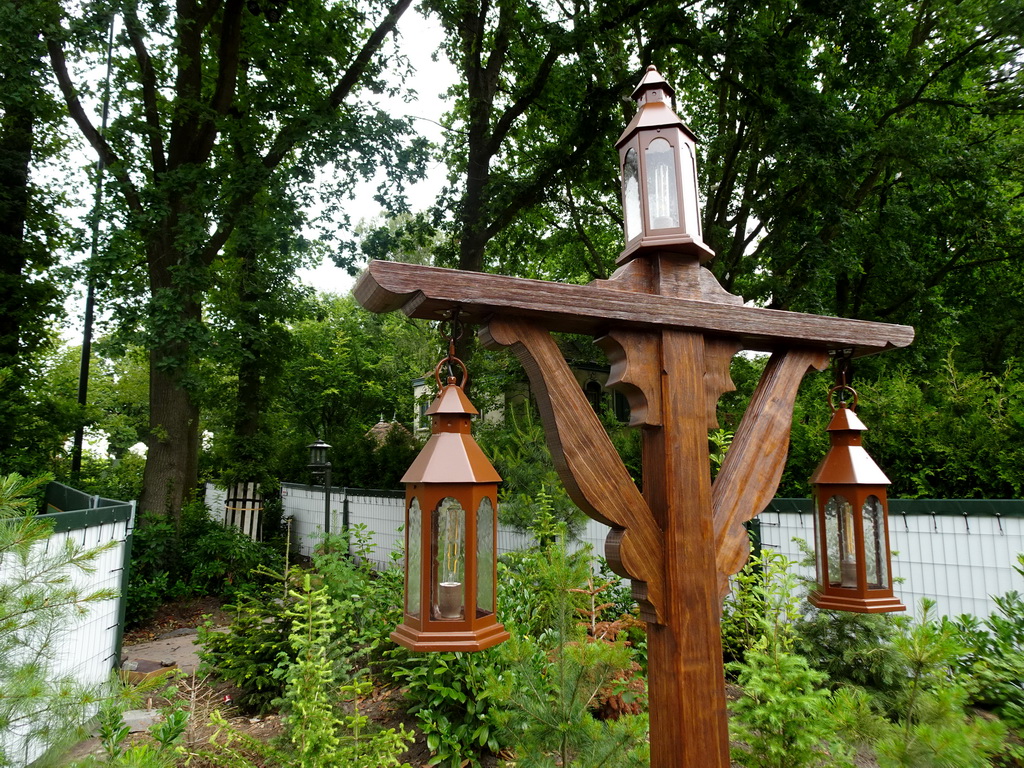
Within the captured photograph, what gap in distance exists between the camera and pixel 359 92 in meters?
10.7

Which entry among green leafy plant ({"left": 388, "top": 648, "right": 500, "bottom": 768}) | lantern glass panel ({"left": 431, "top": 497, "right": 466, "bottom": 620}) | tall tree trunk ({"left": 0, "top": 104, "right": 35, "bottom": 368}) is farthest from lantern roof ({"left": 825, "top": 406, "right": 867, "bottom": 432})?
tall tree trunk ({"left": 0, "top": 104, "right": 35, "bottom": 368})

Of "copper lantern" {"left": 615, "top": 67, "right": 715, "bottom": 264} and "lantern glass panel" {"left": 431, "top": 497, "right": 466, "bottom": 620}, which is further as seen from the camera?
"copper lantern" {"left": 615, "top": 67, "right": 715, "bottom": 264}

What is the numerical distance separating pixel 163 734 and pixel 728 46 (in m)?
10.5

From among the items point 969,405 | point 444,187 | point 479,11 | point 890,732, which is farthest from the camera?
point 444,187

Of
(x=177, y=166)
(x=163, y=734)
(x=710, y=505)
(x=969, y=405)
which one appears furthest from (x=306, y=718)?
(x=177, y=166)

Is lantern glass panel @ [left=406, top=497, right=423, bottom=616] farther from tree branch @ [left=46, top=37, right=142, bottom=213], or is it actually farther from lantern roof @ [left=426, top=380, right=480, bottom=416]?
→ tree branch @ [left=46, top=37, right=142, bottom=213]

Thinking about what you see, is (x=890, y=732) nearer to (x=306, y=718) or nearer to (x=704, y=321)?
(x=704, y=321)

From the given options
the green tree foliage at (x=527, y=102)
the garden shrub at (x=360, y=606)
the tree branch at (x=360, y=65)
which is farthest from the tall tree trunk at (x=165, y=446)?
the garden shrub at (x=360, y=606)

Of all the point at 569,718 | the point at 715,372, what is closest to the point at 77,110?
the point at 715,372

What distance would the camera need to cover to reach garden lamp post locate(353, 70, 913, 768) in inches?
77.0

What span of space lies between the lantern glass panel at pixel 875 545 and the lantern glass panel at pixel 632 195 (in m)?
1.47

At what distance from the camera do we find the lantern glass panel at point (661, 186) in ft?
7.31

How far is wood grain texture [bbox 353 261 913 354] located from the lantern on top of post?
19cm

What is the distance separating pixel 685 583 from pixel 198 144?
34.6ft
